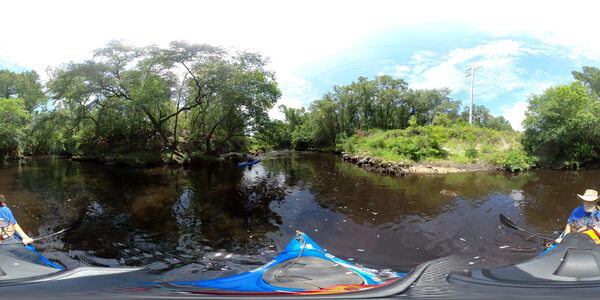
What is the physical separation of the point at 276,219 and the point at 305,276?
3.95 m

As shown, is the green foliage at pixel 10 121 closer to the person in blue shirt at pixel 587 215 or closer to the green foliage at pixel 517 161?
the person in blue shirt at pixel 587 215

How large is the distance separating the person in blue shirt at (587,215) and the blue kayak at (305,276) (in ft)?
9.61

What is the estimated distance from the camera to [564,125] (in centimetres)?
1384

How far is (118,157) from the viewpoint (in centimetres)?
1920

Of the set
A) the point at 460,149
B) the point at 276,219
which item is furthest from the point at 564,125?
the point at 276,219

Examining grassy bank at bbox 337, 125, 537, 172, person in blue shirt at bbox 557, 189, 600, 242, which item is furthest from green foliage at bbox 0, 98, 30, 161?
person in blue shirt at bbox 557, 189, 600, 242

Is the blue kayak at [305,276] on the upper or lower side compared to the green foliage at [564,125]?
lower

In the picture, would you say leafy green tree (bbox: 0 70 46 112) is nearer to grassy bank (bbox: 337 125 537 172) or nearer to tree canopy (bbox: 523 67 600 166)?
grassy bank (bbox: 337 125 537 172)

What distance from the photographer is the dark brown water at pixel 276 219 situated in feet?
14.5

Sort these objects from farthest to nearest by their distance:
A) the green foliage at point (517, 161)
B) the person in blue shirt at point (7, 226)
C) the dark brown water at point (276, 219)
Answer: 1. the green foliage at point (517, 161)
2. the dark brown water at point (276, 219)
3. the person in blue shirt at point (7, 226)

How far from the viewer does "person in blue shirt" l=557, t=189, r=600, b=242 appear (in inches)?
133

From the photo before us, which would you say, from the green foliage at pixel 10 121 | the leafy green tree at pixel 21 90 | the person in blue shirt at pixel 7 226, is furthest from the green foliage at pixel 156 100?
the person in blue shirt at pixel 7 226

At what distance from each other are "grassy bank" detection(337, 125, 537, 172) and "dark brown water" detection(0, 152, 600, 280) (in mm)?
3959

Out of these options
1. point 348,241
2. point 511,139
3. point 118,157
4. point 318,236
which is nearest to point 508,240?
point 348,241
